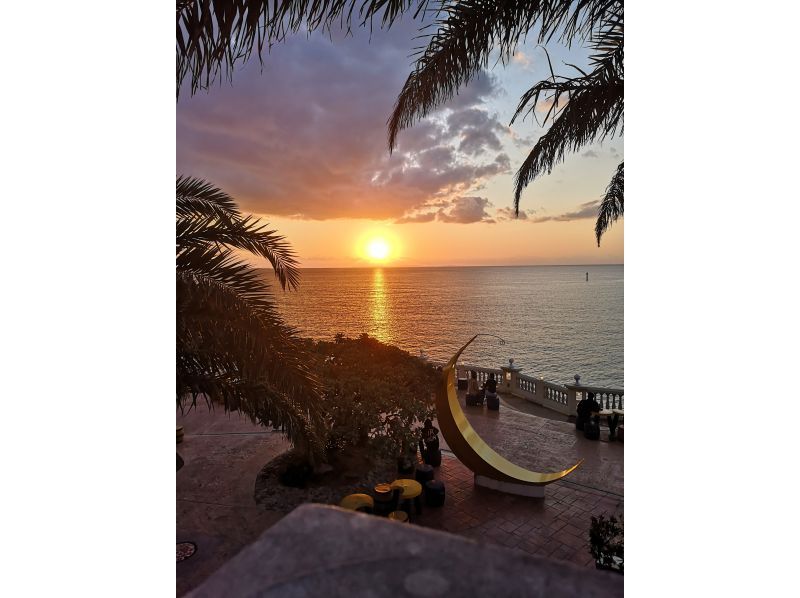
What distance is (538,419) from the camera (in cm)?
1355

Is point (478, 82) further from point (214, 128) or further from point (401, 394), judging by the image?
point (401, 394)

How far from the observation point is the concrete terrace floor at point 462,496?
272 inches

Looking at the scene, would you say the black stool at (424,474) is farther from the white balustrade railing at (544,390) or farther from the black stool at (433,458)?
the white balustrade railing at (544,390)

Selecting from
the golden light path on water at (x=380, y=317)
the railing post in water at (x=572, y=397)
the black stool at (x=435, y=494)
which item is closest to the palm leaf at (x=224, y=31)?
the black stool at (x=435, y=494)

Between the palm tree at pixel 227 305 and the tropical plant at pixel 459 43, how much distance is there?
5.44ft

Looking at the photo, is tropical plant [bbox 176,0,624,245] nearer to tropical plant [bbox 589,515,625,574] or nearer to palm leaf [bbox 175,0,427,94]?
palm leaf [bbox 175,0,427,94]

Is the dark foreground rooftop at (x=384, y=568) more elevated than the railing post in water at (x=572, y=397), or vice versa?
the dark foreground rooftop at (x=384, y=568)

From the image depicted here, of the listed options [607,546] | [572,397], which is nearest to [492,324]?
[572,397]

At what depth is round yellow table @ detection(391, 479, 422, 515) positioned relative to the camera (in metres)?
7.47
